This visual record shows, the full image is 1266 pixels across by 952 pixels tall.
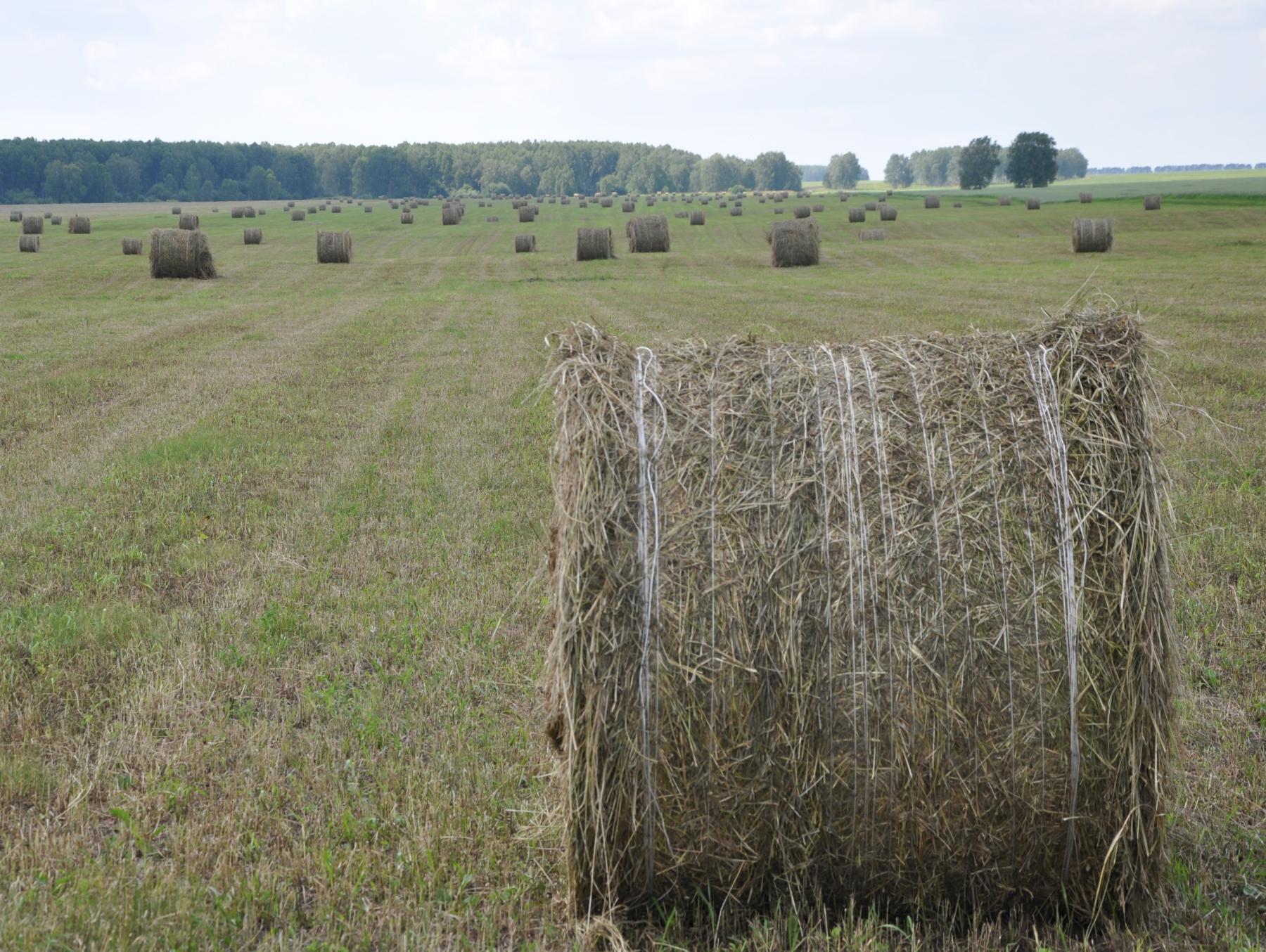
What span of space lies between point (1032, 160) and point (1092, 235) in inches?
3105

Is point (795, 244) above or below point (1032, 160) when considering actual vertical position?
below

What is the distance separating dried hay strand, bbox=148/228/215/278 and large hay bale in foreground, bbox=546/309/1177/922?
30204 millimetres

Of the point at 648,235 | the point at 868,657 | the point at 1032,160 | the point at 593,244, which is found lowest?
the point at 868,657

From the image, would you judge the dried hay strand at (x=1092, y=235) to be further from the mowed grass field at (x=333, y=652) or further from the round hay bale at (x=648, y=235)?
the mowed grass field at (x=333, y=652)

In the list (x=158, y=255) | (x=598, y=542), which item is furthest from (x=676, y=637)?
(x=158, y=255)

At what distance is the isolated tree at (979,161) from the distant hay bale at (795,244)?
8959cm

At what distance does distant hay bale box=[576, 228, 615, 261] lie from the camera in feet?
122

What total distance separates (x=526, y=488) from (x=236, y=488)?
95.0 inches

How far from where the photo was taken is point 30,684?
5672 mm

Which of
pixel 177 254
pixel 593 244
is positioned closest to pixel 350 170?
pixel 593 244

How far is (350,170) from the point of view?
6486 inches

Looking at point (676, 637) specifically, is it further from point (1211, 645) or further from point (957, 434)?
point (1211, 645)

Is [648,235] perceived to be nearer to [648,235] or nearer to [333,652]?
[648,235]

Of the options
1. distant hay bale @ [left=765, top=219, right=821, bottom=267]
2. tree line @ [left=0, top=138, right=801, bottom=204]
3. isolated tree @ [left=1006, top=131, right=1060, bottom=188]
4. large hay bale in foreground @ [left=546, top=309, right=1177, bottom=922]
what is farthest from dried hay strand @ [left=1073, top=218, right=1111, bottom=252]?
tree line @ [left=0, top=138, right=801, bottom=204]
